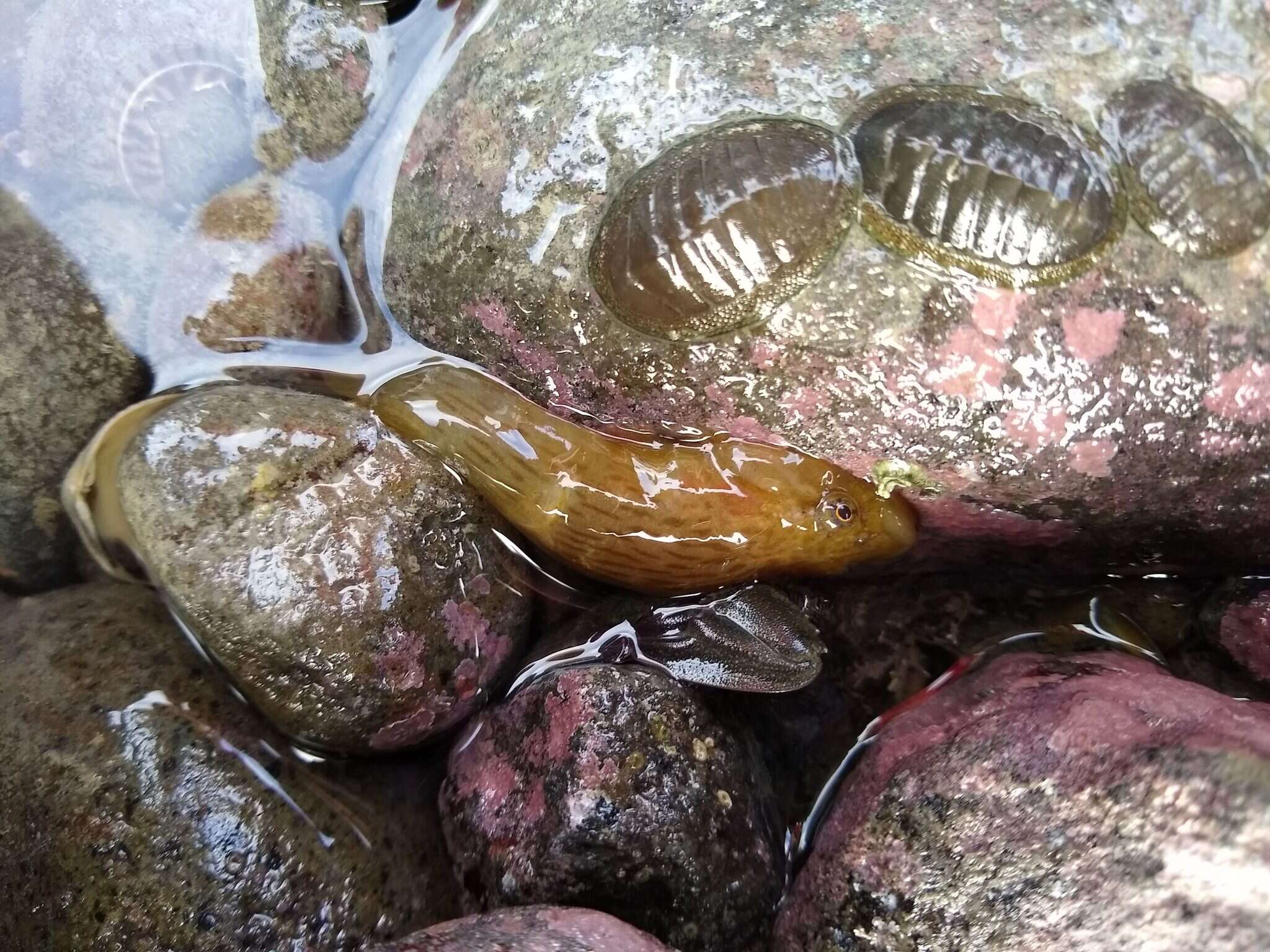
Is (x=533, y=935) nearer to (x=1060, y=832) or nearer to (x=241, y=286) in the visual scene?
(x=1060, y=832)

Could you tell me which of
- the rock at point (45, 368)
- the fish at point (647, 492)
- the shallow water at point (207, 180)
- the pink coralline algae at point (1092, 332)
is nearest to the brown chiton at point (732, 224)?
the fish at point (647, 492)

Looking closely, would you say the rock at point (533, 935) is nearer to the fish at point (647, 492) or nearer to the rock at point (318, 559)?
the rock at point (318, 559)

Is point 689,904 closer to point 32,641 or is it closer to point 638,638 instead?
point 638,638

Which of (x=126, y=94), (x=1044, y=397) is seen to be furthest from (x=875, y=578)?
(x=126, y=94)

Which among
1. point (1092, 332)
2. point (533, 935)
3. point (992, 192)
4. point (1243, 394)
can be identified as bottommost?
point (533, 935)

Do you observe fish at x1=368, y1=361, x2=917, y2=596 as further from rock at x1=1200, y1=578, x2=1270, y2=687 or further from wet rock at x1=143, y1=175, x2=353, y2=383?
rock at x1=1200, y1=578, x2=1270, y2=687

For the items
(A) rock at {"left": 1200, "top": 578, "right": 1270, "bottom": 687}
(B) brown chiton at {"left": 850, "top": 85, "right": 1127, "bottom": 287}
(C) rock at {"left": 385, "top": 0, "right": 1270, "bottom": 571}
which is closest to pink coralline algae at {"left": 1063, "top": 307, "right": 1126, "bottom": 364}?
(C) rock at {"left": 385, "top": 0, "right": 1270, "bottom": 571}

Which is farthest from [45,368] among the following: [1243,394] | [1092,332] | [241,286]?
[1243,394]
